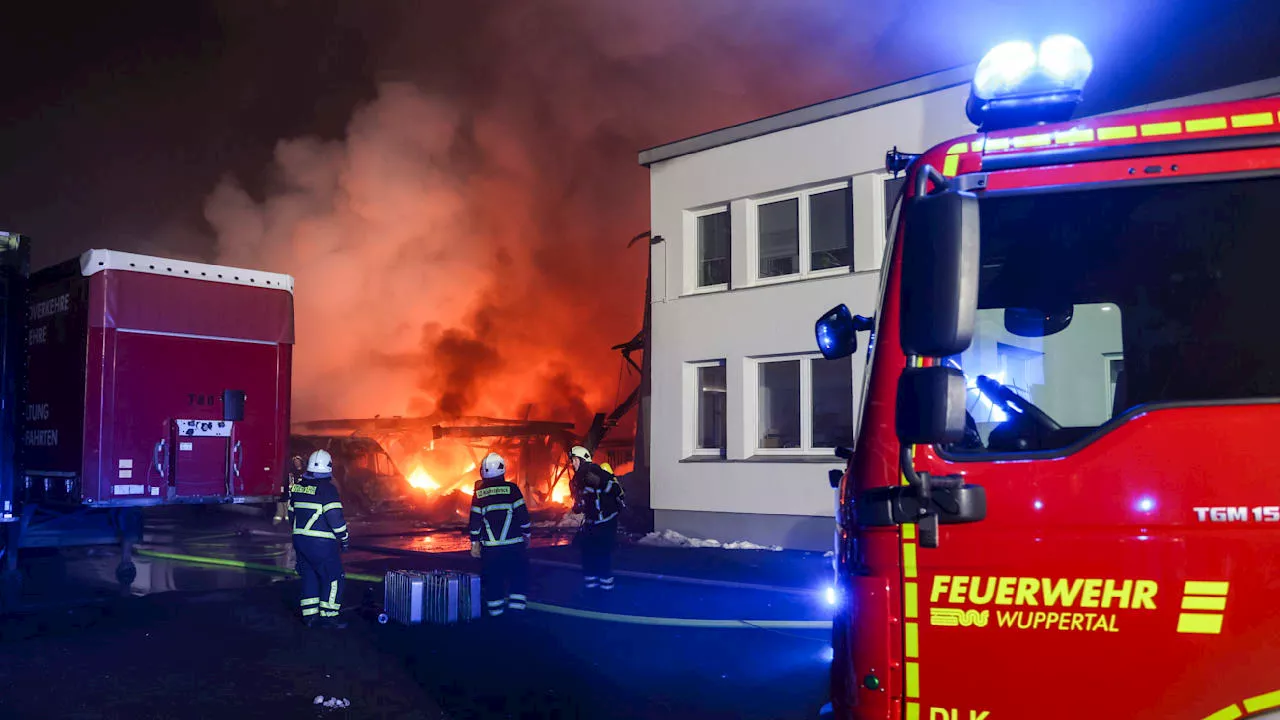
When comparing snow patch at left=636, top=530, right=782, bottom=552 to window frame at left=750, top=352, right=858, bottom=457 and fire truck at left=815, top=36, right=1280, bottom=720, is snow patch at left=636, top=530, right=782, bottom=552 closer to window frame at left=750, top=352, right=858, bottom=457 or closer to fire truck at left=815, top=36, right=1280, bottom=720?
window frame at left=750, top=352, right=858, bottom=457

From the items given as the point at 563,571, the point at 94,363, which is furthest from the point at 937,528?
the point at 563,571

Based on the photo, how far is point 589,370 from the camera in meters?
35.2

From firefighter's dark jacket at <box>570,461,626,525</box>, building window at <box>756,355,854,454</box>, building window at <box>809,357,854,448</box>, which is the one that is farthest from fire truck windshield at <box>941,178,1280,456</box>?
building window at <box>809,357,854,448</box>

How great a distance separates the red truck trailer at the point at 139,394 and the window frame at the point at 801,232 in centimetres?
714

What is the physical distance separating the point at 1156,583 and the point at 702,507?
12615 millimetres

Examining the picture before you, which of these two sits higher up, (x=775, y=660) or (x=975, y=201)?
(x=975, y=201)

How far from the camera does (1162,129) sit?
8.41 feet

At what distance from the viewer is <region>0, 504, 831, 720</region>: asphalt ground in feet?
19.8

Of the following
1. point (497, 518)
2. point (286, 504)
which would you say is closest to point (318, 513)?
point (497, 518)

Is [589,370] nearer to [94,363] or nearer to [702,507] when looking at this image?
[702,507]

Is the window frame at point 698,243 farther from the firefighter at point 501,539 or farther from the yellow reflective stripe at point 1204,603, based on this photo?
the yellow reflective stripe at point 1204,603

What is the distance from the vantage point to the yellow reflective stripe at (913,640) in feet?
8.05

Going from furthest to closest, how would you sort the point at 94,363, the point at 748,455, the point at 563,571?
the point at 748,455 → the point at 563,571 → the point at 94,363

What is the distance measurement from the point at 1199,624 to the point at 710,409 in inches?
515
